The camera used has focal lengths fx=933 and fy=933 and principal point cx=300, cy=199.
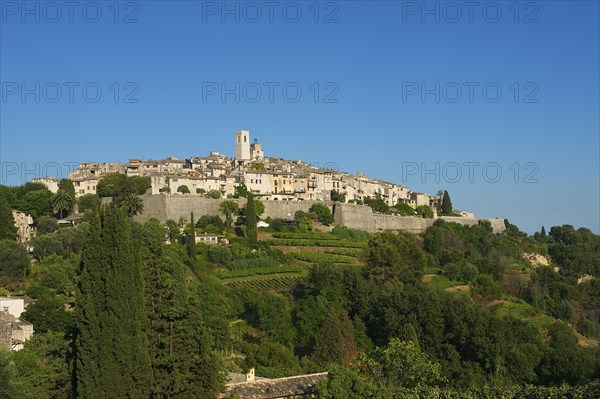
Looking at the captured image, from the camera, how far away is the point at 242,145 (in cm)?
9050

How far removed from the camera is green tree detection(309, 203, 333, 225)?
68.7 metres

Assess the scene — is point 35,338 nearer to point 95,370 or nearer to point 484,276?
point 95,370

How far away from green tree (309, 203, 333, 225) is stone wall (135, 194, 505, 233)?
105 cm

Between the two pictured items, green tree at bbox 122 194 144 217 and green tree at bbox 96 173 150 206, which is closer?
green tree at bbox 122 194 144 217

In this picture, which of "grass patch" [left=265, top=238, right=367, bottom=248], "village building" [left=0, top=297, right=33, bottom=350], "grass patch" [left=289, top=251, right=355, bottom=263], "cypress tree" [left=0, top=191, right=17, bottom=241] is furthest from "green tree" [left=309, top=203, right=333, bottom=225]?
"village building" [left=0, top=297, right=33, bottom=350]

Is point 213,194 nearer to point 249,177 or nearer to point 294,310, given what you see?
point 249,177

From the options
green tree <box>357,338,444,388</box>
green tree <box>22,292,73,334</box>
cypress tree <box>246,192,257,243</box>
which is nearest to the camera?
green tree <box>357,338,444,388</box>

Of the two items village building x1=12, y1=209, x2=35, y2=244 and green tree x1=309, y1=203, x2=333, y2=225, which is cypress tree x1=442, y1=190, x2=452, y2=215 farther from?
village building x1=12, y1=209, x2=35, y2=244

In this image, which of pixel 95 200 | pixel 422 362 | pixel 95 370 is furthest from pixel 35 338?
pixel 95 200

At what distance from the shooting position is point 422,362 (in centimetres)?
3259

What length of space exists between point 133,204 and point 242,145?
31365 millimetres

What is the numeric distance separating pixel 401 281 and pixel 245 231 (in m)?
11.7

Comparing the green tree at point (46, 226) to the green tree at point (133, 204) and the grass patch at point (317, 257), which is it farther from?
the grass patch at point (317, 257)

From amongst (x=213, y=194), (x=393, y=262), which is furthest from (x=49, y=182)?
(x=393, y=262)
